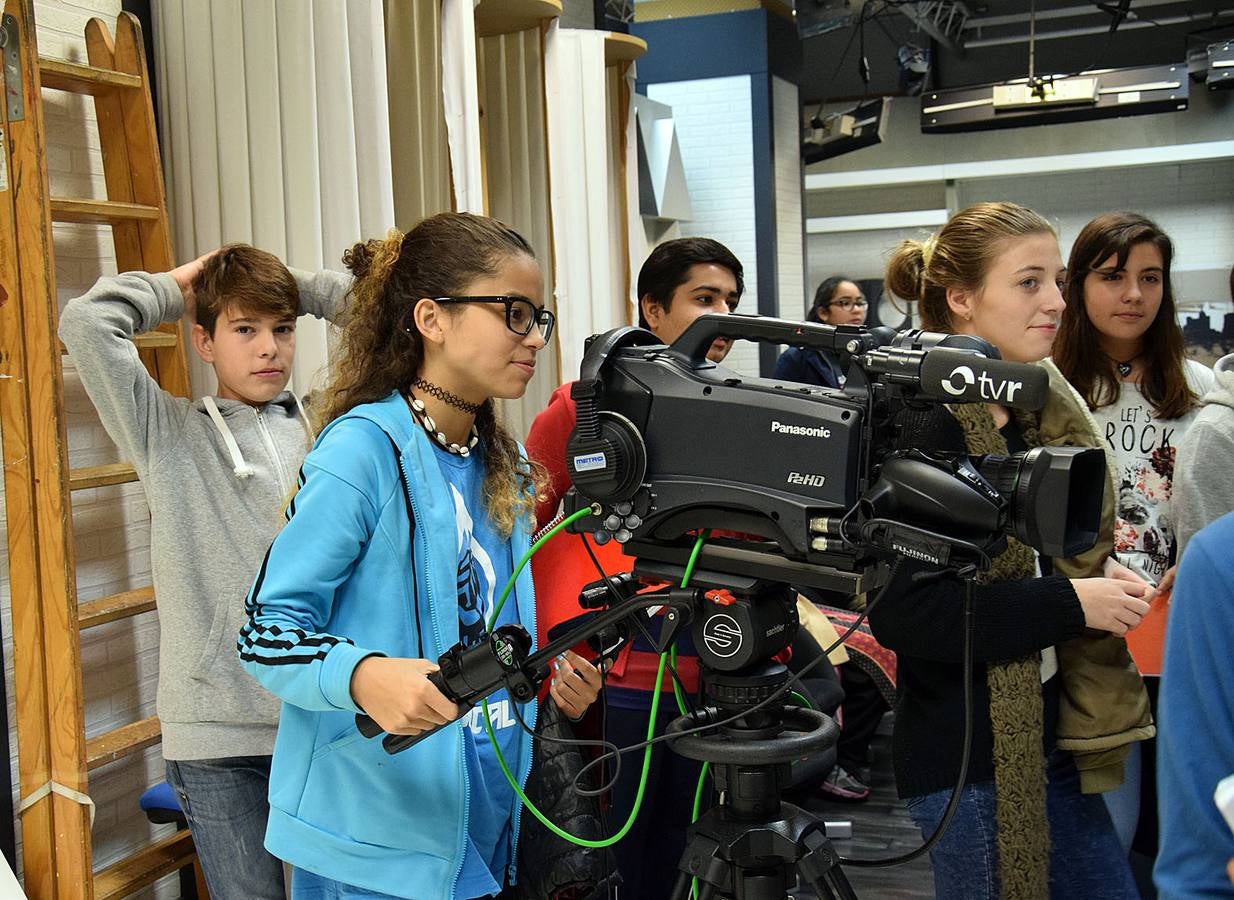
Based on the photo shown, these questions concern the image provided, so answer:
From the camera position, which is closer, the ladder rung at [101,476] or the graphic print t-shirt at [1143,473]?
the graphic print t-shirt at [1143,473]

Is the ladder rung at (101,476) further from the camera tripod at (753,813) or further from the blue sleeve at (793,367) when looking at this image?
the blue sleeve at (793,367)

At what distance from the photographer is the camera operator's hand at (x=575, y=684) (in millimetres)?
1425

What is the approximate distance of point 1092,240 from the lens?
238cm

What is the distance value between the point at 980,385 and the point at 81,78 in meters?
2.12

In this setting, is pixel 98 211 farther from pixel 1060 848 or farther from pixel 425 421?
pixel 1060 848

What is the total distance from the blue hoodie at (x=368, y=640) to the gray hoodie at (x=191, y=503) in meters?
0.75

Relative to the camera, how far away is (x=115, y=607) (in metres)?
2.43

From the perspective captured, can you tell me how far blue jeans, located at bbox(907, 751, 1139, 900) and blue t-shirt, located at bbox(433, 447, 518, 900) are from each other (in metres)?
0.54

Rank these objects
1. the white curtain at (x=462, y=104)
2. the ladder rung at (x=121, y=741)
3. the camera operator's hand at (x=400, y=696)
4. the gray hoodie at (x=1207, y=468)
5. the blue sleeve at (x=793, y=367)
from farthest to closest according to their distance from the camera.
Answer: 1. the blue sleeve at (x=793, y=367)
2. the white curtain at (x=462, y=104)
3. the ladder rung at (x=121, y=741)
4. the gray hoodie at (x=1207, y=468)
5. the camera operator's hand at (x=400, y=696)

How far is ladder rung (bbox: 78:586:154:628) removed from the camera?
2357 mm

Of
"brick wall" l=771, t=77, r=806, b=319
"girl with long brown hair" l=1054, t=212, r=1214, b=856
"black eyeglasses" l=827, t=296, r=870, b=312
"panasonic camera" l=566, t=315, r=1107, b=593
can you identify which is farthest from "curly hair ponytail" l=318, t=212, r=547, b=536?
"brick wall" l=771, t=77, r=806, b=319

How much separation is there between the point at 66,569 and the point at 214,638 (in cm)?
36

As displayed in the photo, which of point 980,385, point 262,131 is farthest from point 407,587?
point 262,131

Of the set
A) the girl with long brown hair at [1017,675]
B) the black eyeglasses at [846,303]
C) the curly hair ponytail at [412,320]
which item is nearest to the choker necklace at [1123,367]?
the girl with long brown hair at [1017,675]
